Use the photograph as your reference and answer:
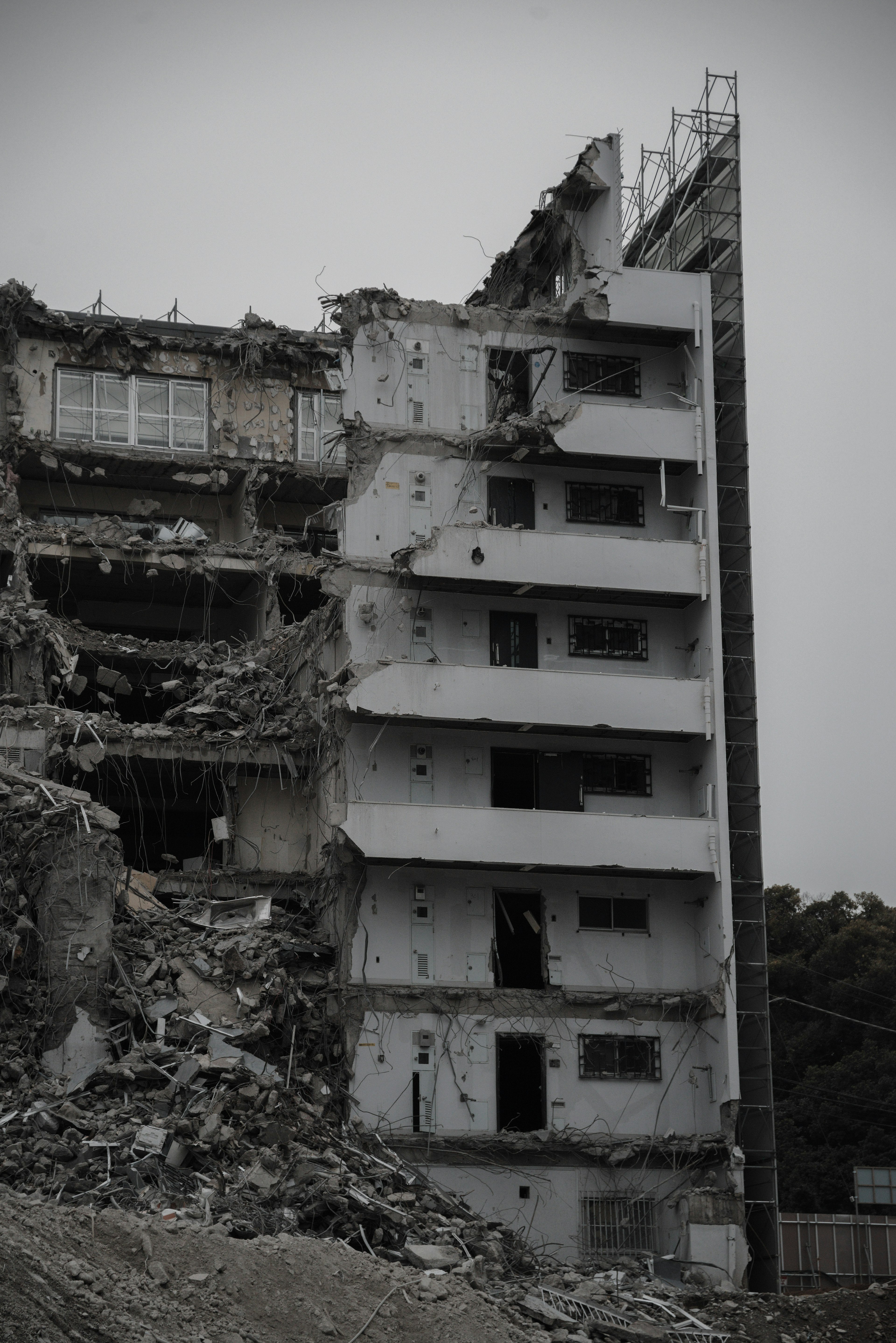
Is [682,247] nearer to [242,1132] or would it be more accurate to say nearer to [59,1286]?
[242,1132]

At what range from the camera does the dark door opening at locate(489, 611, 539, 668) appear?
3634cm

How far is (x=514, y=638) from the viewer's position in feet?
120

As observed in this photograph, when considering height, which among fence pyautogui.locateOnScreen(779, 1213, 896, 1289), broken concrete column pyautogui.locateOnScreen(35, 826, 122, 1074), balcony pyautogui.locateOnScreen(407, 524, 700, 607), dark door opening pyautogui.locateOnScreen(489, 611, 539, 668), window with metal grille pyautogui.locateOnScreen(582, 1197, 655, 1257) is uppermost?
balcony pyautogui.locateOnScreen(407, 524, 700, 607)

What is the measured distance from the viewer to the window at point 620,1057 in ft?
111

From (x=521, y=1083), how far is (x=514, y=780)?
20.3 ft

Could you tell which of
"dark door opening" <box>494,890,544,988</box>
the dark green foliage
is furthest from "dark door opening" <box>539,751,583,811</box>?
the dark green foliage

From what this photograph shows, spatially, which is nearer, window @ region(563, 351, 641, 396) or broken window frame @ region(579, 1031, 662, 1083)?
broken window frame @ region(579, 1031, 662, 1083)

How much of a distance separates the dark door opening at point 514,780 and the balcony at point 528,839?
48.4 inches

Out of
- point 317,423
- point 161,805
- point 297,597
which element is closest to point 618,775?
point 161,805

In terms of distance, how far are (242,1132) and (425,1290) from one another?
5.76 meters

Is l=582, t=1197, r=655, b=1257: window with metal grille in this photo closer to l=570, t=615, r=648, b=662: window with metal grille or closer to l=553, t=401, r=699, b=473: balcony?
l=570, t=615, r=648, b=662: window with metal grille

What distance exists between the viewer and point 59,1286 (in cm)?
1828

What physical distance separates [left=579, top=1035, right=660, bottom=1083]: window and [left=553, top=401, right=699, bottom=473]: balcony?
12224 mm

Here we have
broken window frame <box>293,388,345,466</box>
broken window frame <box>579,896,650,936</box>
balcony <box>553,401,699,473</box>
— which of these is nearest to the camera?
broken window frame <box>579,896,650,936</box>
